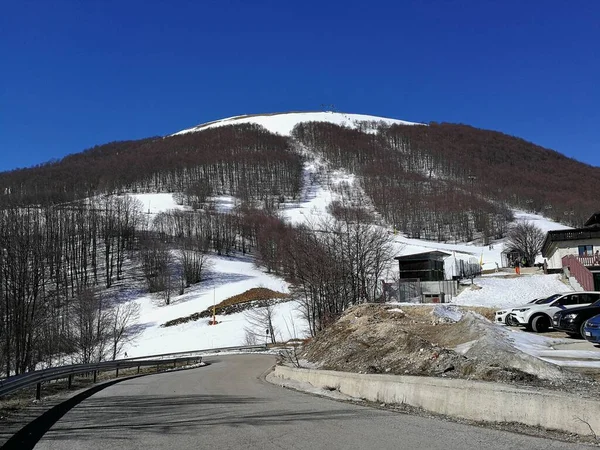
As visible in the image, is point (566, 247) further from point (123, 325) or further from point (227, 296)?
point (123, 325)

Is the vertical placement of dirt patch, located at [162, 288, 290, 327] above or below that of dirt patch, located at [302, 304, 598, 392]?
below

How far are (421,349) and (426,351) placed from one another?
0.36m

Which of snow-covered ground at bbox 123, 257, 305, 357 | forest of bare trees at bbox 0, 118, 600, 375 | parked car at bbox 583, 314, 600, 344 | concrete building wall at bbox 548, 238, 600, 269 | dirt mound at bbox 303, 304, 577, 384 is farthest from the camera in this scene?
snow-covered ground at bbox 123, 257, 305, 357

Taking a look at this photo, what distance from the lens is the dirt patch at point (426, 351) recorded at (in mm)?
9578

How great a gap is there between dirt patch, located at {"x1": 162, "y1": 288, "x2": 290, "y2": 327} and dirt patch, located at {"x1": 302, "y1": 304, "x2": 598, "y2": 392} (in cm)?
3852

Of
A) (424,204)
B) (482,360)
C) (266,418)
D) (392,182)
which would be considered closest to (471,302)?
(482,360)

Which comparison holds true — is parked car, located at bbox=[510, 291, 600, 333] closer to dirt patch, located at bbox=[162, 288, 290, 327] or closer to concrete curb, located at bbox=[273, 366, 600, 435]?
concrete curb, located at bbox=[273, 366, 600, 435]

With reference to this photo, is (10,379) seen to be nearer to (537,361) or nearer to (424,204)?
(537,361)

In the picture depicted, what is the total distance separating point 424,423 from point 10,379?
343 inches

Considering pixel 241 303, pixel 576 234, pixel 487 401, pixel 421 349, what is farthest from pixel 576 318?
pixel 241 303

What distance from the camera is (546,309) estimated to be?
2252 cm

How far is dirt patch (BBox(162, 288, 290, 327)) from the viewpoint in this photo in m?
61.9

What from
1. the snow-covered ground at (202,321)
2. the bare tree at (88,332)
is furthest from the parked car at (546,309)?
the bare tree at (88,332)

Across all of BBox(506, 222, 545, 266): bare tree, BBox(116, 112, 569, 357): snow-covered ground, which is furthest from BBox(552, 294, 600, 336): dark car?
BBox(506, 222, 545, 266): bare tree
